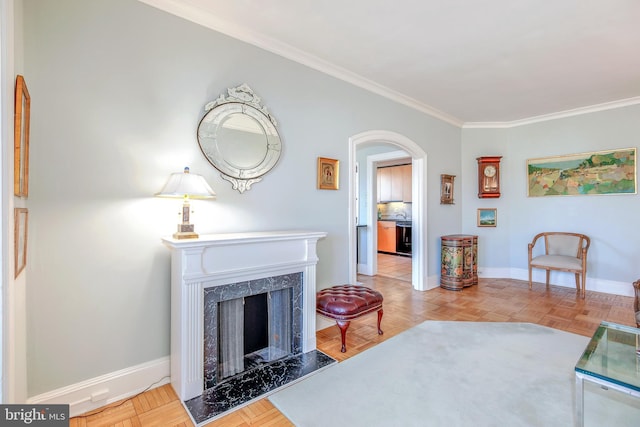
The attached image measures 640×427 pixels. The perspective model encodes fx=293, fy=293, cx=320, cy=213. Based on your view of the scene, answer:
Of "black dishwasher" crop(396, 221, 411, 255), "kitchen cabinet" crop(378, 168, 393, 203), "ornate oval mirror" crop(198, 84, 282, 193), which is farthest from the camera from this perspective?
"kitchen cabinet" crop(378, 168, 393, 203)

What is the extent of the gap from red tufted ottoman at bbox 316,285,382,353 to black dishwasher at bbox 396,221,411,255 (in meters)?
5.13

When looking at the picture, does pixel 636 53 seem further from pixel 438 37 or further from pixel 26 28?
pixel 26 28

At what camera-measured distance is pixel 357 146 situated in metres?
3.56

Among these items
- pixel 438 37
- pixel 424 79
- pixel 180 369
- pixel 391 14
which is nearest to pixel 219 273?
pixel 180 369

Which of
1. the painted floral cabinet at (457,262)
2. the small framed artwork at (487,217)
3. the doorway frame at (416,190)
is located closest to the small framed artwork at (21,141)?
the doorway frame at (416,190)

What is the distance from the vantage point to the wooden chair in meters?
4.01

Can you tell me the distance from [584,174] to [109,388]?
20.3 feet

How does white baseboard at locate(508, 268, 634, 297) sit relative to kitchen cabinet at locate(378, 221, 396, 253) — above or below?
below

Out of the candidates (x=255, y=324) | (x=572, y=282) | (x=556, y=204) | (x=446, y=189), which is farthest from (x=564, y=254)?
(x=255, y=324)

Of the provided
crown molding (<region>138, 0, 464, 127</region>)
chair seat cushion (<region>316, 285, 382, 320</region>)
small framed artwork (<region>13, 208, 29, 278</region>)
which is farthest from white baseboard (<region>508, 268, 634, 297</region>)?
small framed artwork (<region>13, 208, 29, 278</region>)

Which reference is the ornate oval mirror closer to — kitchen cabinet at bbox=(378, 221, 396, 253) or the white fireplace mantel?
the white fireplace mantel

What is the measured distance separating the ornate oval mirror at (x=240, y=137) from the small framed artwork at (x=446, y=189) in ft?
10.3

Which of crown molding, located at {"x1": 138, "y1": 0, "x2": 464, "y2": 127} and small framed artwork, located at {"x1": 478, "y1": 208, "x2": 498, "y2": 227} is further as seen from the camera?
small framed artwork, located at {"x1": 478, "y1": 208, "x2": 498, "y2": 227}

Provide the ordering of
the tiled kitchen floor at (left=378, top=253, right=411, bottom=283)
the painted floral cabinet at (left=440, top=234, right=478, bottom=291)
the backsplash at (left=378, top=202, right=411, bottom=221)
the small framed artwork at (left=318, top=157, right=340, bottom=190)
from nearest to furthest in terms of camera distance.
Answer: the small framed artwork at (left=318, top=157, right=340, bottom=190), the painted floral cabinet at (left=440, top=234, right=478, bottom=291), the tiled kitchen floor at (left=378, top=253, right=411, bottom=283), the backsplash at (left=378, top=202, right=411, bottom=221)
